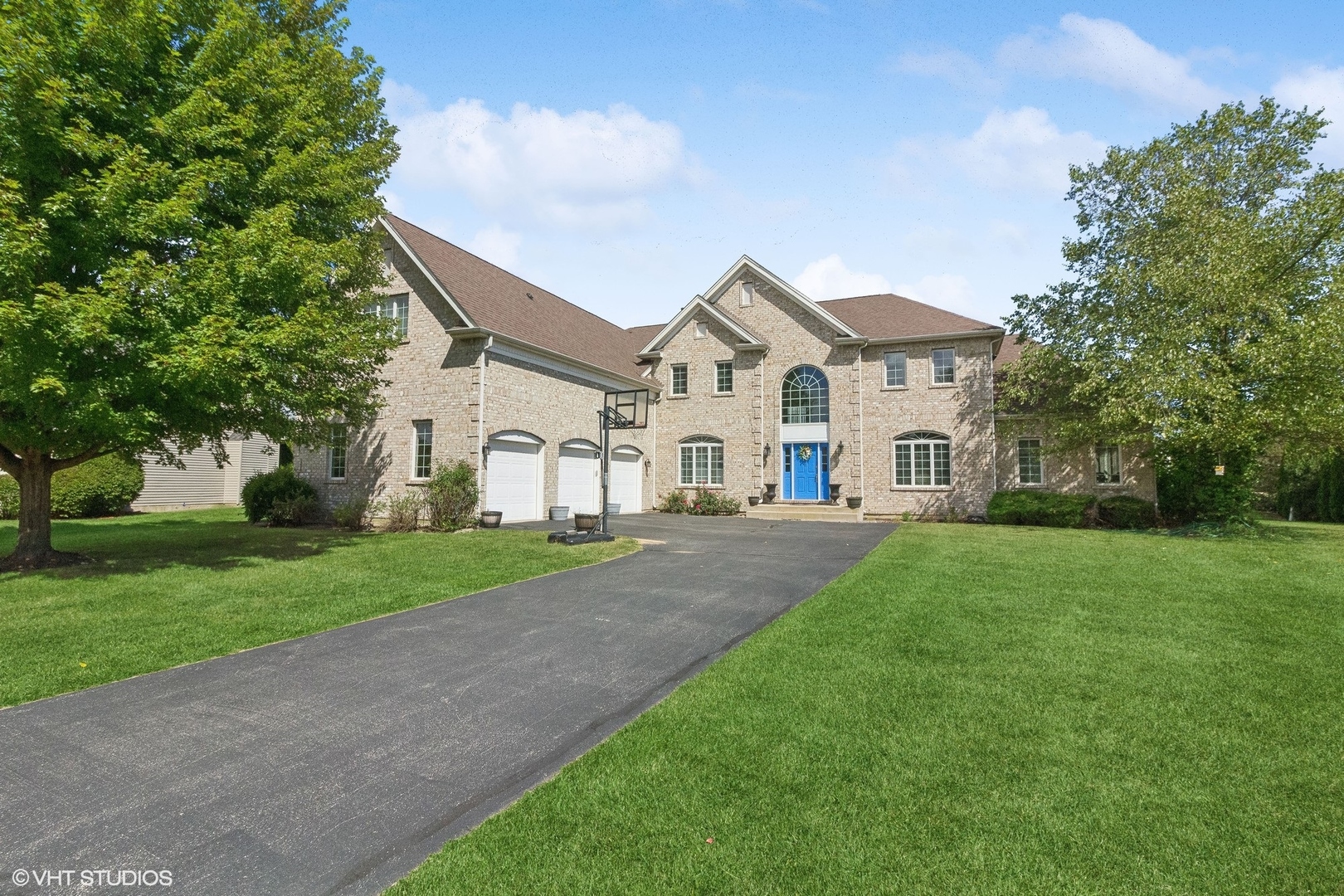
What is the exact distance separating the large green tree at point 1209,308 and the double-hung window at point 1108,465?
68.4 inches

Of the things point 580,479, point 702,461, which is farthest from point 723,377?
point 580,479

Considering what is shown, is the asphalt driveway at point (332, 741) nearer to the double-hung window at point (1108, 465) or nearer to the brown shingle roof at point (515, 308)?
the brown shingle roof at point (515, 308)

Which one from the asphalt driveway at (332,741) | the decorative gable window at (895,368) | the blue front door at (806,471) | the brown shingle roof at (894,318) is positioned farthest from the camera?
the blue front door at (806,471)

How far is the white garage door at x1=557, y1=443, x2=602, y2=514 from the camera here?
20.6 m

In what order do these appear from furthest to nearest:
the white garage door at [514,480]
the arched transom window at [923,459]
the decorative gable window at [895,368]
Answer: the decorative gable window at [895,368]
the arched transom window at [923,459]
the white garage door at [514,480]

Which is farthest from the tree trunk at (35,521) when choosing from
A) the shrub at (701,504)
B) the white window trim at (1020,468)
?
the white window trim at (1020,468)

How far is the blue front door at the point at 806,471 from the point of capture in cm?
2412

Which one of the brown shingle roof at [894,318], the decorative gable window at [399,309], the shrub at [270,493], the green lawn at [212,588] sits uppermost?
the brown shingle roof at [894,318]

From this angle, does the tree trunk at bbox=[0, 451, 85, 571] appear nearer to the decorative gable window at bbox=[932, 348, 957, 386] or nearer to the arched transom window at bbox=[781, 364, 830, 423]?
the arched transom window at bbox=[781, 364, 830, 423]

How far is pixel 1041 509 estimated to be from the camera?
20.1m

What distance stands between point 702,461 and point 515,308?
9489mm

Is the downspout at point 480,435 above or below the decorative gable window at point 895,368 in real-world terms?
below

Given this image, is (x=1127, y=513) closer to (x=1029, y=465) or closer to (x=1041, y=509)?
(x=1041, y=509)

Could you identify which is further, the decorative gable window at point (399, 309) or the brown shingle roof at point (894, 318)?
the brown shingle roof at point (894, 318)
